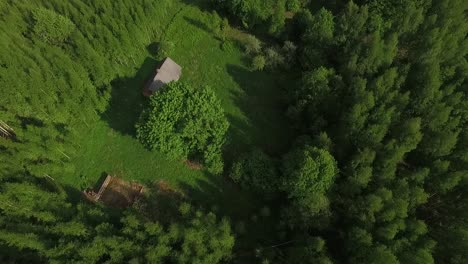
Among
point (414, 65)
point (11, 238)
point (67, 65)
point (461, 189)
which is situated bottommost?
point (11, 238)

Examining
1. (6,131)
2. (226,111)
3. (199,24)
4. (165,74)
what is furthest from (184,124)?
(6,131)

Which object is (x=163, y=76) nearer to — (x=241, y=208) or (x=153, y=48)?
(x=153, y=48)

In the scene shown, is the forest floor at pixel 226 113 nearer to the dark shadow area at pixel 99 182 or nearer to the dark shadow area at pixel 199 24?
the dark shadow area at pixel 199 24

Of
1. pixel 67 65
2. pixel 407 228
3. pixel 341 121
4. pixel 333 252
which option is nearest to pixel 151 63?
pixel 67 65

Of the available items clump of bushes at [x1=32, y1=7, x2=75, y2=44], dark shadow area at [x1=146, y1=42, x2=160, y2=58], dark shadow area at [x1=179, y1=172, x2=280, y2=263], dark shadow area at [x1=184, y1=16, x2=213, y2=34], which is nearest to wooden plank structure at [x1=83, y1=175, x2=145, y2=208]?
dark shadow area at [x1=179, y1=172, x2=280, y2=263]

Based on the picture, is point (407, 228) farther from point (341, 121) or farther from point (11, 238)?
point (11, 238)
